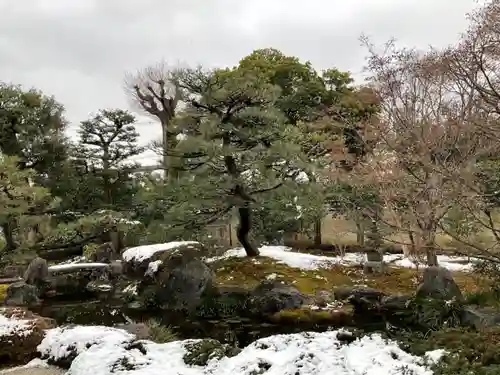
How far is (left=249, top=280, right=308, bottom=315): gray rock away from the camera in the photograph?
8117mm

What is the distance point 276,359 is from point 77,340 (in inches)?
96.0

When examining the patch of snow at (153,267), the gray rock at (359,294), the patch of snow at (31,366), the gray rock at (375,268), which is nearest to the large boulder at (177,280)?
the patch of snow at (153,267)

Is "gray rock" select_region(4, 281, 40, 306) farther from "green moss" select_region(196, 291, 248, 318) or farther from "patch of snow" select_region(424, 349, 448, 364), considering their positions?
"patch of snow" select_region(424, 349, 448, 364)

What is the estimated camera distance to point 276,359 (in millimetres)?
4422

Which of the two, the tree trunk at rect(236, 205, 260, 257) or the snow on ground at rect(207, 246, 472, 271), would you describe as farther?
the tree trunk at rect(236, 205, 260, 257)

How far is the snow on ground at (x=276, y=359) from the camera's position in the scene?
417 cm

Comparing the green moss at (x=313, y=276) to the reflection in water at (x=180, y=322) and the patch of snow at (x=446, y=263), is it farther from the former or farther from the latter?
the reflection in water at (x=180, y=322)

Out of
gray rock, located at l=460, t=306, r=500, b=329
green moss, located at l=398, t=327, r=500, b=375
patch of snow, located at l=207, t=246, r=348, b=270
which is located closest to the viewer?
green moss, located at l=398, t=327, r=500, b=375

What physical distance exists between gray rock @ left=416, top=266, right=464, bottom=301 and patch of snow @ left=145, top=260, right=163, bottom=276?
493cm

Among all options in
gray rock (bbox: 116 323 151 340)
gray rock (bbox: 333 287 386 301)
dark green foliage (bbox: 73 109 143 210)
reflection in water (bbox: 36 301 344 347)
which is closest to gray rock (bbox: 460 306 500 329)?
reflection in water (bbox: 36 301 344 347)

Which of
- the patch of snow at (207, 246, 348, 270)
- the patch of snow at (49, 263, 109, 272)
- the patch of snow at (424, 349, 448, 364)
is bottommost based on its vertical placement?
the patch of snow at (49, 263, 109, 272)

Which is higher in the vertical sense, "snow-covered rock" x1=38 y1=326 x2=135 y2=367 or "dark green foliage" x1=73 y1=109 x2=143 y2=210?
"dark green foliage" x1=73 y1=109 x2=143 y2=210

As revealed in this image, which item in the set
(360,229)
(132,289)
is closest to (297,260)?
(360,229)

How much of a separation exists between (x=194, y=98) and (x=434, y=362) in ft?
26.3
